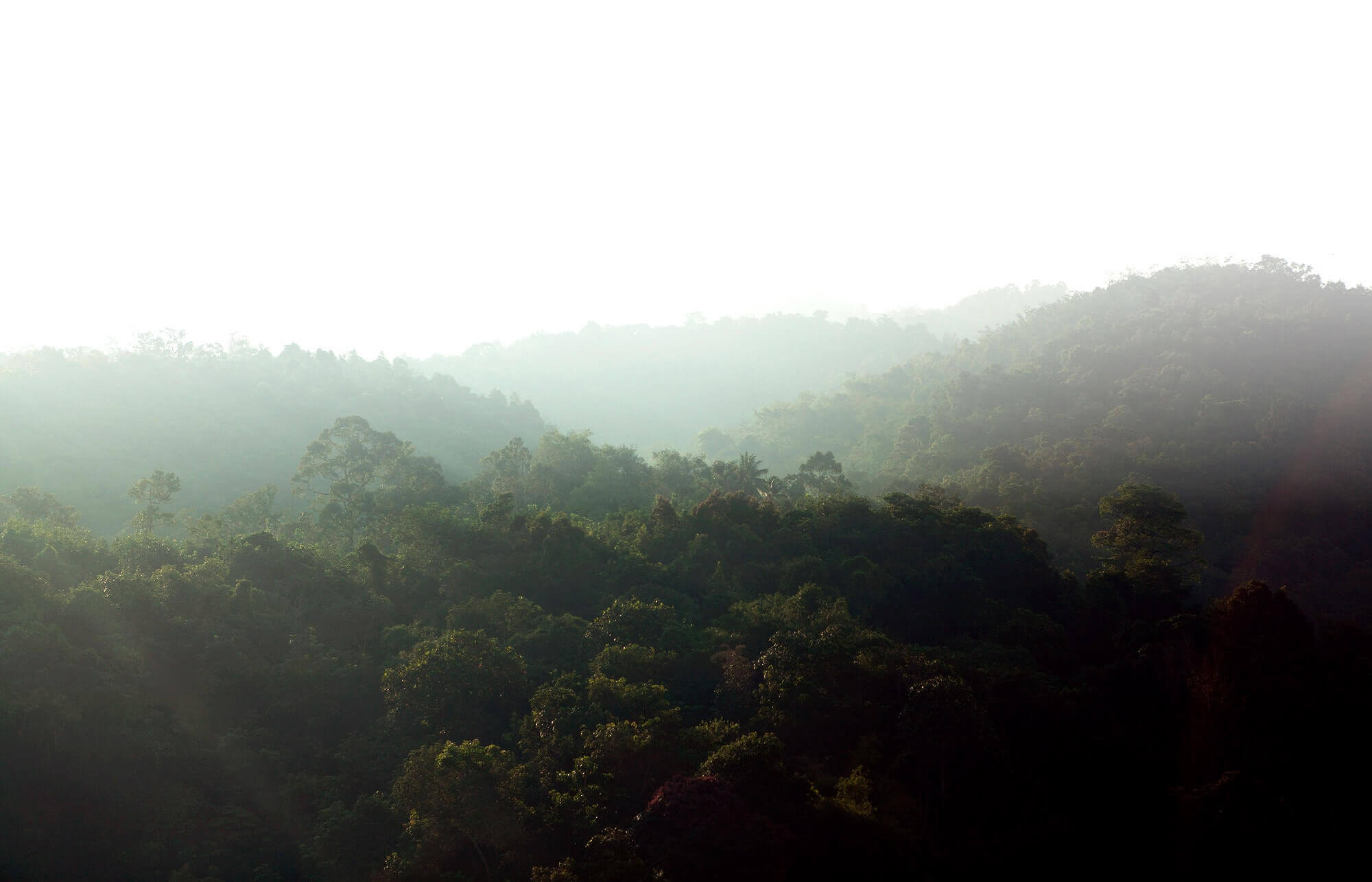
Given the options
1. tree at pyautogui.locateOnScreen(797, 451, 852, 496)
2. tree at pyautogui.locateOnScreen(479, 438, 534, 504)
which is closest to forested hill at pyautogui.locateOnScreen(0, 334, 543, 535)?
tree at pyautogui.locateOnScreen(479, 438, 534, 504)

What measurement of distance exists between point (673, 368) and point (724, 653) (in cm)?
7774

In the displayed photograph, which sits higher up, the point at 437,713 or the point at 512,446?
the point at 512,446

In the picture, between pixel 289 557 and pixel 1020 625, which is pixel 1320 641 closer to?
pixel 1020 625

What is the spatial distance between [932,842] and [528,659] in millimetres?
10910

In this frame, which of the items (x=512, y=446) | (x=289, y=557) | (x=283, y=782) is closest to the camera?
(x=283, y=782)

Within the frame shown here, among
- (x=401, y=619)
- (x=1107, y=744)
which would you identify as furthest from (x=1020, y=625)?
(x=401, y=619)

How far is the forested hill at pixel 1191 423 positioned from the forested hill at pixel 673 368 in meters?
29.1

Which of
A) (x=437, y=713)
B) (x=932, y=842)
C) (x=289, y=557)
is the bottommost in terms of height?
(x=932, y=842)

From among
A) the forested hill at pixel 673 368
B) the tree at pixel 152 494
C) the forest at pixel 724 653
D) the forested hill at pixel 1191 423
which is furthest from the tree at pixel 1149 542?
the forested hill at pixel 673 368

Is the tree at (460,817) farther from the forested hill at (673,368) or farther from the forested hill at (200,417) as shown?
the forested hill at (673,368)

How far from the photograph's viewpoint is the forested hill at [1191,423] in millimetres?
30078

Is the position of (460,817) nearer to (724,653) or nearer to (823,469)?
(724,653)

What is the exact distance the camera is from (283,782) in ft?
52.3

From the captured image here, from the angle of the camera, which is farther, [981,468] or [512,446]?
[512,446]
